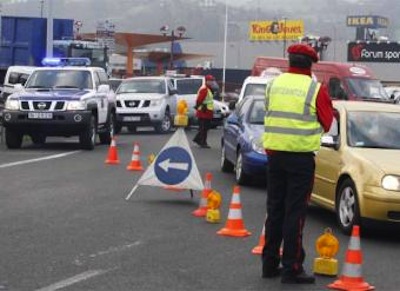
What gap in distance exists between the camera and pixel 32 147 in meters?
19.8

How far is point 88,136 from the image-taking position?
1888cm

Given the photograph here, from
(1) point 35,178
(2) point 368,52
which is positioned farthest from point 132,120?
(2) point 368,52

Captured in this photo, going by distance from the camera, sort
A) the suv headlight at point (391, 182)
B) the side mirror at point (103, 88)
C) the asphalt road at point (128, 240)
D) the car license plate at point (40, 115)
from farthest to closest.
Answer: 1. the side mirror at point (103, 88)
2. the car license plate at point (40, 115)
3. the suv headlight at point (391, 182)
4. the asphalt road at point (128, 240)

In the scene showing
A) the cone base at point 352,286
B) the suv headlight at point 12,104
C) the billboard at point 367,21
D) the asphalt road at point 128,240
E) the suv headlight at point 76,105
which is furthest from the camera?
the billboard at point 367,21

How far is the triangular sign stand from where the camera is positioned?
1130cm

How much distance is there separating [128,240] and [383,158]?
2.92 m

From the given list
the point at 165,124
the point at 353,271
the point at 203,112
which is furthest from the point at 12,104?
the point at 353,271

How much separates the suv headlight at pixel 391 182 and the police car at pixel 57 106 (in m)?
10.5

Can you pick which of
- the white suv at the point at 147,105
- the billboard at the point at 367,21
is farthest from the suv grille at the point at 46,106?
the billboard at the point at 367,21

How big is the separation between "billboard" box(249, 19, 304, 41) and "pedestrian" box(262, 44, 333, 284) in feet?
326

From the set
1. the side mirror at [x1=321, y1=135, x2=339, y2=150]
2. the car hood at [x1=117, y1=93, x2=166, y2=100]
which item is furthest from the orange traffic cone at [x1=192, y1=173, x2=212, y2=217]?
the car hood at [x1=117, y1=93, x2=166, y2=100]

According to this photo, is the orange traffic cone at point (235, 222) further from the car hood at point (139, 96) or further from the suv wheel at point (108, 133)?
the car hood at point (139, 96)

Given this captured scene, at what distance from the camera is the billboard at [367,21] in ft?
411

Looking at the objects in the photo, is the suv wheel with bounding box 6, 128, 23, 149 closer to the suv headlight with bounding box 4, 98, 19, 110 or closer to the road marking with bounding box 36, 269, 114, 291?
the suv headlight with bounding box 4, 98, 19, 110
